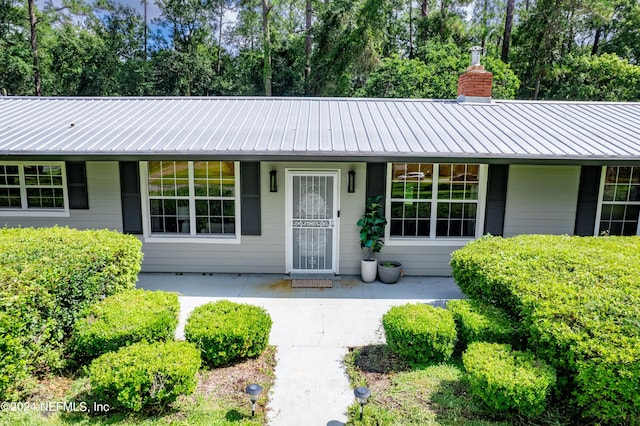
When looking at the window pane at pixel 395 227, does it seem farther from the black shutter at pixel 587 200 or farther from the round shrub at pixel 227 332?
the round shrub at pixel 227 332

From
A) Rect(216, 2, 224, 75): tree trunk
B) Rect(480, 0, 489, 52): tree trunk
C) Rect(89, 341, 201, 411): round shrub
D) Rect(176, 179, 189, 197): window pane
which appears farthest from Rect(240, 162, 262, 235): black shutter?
Rect(216, 2, 224, 75): tree trunk

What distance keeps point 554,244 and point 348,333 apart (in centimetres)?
292


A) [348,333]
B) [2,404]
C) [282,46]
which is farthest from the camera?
[282,46]

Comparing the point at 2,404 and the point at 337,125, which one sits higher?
the point at 337,125

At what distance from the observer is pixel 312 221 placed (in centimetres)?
741

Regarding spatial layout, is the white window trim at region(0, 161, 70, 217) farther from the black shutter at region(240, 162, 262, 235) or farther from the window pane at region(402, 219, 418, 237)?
the window pane at region(402, 219, 418, 237)

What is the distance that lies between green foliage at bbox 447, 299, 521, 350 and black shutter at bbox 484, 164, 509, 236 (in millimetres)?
3057

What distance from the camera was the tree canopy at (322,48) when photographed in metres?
18.4

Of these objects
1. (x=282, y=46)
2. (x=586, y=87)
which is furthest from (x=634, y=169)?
(x=282, y=46)

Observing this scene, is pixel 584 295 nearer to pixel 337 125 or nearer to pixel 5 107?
pixel 337 125

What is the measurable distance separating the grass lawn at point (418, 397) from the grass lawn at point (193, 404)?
95 centimetres

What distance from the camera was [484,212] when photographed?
7.41m

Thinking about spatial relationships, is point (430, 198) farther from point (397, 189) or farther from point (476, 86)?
point (476, 86)

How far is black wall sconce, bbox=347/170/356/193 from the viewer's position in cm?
719
